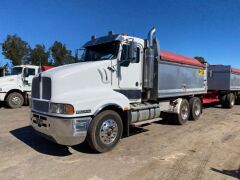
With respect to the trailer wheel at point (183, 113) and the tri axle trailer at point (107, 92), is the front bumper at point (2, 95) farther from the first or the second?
the trailer wheel at point (183, 113)

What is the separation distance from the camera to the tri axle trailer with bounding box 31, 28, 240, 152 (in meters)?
4.88

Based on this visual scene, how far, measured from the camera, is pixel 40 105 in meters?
5.34

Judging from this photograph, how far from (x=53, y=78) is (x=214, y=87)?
12.1m

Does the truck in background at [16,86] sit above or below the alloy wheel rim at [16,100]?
above

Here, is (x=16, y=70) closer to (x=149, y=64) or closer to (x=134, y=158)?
(x=149, y=64)

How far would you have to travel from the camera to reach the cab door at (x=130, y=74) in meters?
6.15

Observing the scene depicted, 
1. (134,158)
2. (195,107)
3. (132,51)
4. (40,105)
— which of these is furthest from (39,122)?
(195,107)

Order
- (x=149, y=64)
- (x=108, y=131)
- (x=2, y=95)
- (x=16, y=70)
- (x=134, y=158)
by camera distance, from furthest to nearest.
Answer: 1. (x=16, y=70)
2. (x=2, y=95)
3. (x=149, y=64)
4. (x=108, y=131)
5. (x=134, y=158)

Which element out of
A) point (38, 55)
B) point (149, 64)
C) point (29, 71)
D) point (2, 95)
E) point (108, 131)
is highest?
point (38, 55)

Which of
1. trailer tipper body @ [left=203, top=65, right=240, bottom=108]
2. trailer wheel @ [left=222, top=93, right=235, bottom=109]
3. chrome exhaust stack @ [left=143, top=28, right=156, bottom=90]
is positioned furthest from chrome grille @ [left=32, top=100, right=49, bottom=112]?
trailer wheel @ [left=222, top=93, right=235, bottom=109]

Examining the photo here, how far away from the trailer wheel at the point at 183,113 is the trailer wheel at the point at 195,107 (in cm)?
35

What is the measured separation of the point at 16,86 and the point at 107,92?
8921 mm

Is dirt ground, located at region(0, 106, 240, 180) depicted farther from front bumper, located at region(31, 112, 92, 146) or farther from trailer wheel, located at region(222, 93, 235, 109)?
trailer wheel, located at region(222, 93, 235, 109)

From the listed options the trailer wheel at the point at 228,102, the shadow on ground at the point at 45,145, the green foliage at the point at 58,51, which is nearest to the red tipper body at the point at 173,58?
the shadow on ground at the point at 45,145
